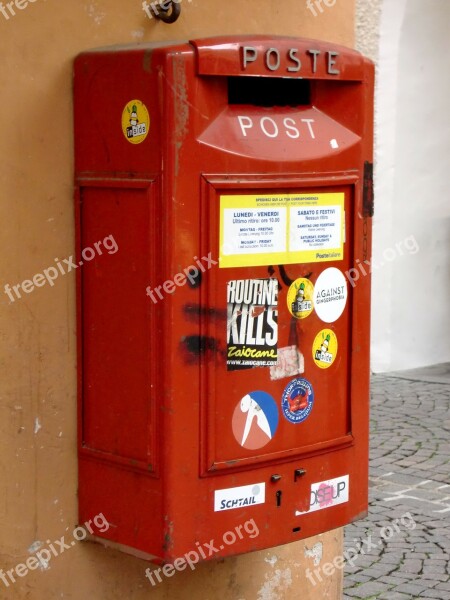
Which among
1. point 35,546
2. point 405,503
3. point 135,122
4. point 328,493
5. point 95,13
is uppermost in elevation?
point 95,13

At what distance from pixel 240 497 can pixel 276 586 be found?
0.93 meters

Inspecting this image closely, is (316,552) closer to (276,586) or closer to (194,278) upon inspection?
(276,586)

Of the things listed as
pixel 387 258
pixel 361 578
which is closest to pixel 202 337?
pixel 361 578

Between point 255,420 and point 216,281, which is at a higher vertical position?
point 216,281

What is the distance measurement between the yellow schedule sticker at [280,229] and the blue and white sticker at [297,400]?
39 cm

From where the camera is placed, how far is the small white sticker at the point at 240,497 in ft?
11.0

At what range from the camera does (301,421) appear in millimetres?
3510

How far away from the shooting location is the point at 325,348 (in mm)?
3576

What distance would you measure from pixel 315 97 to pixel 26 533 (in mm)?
1615

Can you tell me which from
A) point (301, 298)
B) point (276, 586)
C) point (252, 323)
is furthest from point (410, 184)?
point (252, 323)

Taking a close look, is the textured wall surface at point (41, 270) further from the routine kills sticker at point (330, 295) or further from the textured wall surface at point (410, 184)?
the textured wall surface at point (410, 184)

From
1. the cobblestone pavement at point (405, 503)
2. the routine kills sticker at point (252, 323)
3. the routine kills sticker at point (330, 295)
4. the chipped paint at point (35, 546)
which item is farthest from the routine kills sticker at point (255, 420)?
the cobblestone pavement at point (405, 503)

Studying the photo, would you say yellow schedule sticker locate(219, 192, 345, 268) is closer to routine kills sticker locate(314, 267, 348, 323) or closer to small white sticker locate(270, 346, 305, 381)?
routine kills sticker locate(314, 267, 348, 323)

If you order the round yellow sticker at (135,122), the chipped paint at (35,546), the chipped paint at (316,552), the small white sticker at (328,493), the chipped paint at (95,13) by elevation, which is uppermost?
the chipped paint at (95,13)
